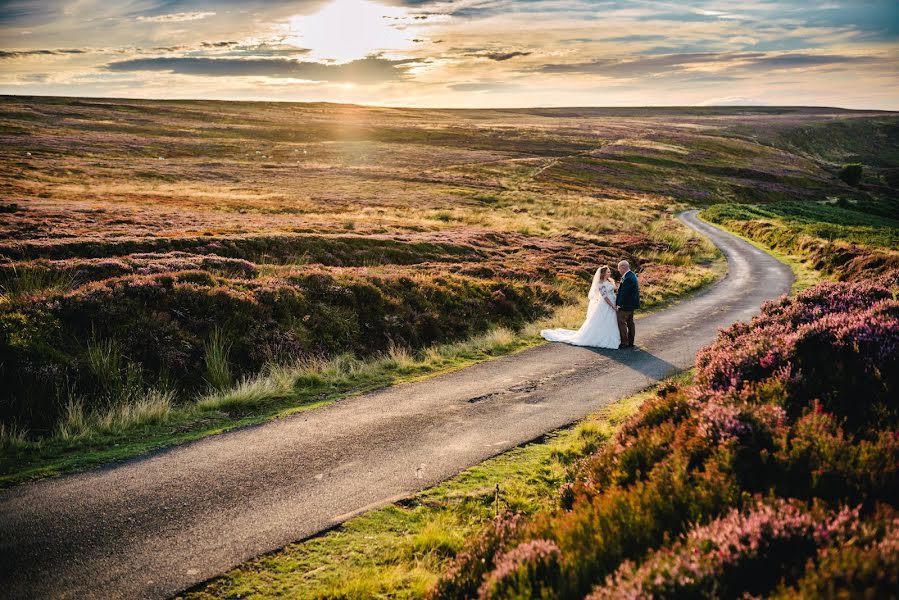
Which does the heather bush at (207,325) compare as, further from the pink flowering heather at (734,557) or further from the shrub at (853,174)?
the shrub at (853,174)

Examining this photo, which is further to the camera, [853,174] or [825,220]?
[853,174]

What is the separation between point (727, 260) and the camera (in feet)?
128

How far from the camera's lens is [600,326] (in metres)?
16.9

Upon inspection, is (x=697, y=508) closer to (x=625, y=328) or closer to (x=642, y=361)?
(x=642, y=361)

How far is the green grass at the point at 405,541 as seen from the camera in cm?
571

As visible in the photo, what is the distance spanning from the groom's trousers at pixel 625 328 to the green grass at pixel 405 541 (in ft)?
26.7

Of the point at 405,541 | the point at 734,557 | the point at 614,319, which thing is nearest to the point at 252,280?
the point at 614,319

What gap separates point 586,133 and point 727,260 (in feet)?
431

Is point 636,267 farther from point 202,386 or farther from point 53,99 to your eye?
point 53,99

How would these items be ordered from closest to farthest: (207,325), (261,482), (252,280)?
(261,482) < (207,325) < (252,280)

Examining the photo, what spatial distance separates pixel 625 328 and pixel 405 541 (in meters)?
11.8

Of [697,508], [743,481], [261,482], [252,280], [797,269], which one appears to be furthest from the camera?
[797,269]

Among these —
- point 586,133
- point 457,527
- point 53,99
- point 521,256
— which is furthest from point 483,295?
point 53,99

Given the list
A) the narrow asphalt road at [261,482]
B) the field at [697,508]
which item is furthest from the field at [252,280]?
the field at [697,508]
